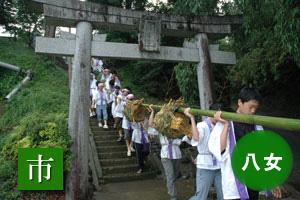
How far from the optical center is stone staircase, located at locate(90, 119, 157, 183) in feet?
36.0

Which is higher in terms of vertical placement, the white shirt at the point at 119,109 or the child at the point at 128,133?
the white shirt at the point at 119,109

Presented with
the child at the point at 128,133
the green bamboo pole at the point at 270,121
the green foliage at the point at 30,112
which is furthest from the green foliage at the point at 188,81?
the green bamboo pole at the point at 270,121

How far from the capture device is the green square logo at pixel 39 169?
A: 7844mm

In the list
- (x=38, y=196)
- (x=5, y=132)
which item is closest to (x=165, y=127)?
(x=38, y=196)

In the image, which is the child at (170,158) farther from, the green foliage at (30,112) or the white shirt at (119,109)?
the white shirt at (119,109)

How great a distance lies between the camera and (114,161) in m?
11.7

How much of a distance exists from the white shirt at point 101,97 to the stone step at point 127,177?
335 cm

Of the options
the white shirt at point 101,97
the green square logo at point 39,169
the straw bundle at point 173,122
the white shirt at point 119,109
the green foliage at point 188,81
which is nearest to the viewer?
the straw bundle at point 173,122

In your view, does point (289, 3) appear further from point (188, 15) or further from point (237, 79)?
point (237, 79)

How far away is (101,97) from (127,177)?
358 cm

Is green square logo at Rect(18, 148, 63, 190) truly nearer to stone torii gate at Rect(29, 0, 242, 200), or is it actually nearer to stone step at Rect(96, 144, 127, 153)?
stone torii gate at Rect(29, 0, 242, 200)

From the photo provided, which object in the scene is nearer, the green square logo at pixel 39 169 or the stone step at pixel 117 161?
the green square logo at pixel 39 169

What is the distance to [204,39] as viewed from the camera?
965 cm

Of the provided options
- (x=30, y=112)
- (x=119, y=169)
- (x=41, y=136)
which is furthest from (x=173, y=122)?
(x=30, y=112)
